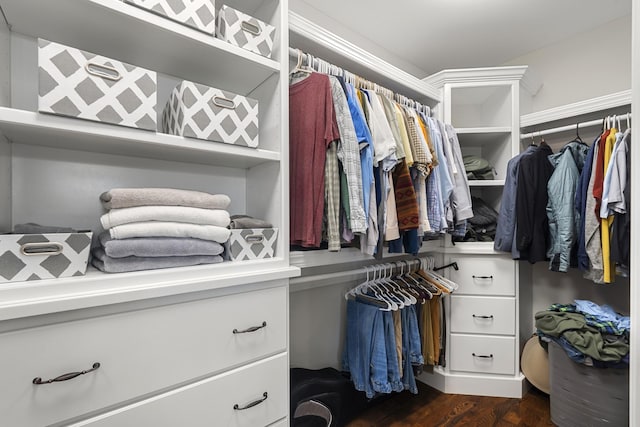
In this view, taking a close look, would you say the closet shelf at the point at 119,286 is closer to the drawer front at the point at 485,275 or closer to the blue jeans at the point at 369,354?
the blue jeans at the point at 369,354

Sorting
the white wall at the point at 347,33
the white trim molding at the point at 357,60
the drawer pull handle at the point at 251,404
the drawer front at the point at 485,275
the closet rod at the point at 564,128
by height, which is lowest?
the drawer pull handle at the point at 251,404

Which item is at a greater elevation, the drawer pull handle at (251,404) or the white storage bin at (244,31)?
the white storage bin at (244,31)

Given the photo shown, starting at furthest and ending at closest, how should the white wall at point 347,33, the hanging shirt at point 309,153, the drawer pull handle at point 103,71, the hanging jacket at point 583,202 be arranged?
the white wall at point 347,33, the hanging jacket at point 583,202, the hanging shirt at point 309,153, the drawer pull handle at point 103,71

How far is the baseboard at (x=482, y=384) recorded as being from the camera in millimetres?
1875

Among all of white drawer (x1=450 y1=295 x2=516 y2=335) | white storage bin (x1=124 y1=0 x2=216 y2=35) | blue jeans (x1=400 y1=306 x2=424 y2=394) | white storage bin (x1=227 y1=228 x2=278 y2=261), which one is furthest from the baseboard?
white storage bin (x1=124 y1=0 x2=216 y2=35)

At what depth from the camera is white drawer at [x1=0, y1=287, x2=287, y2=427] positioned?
624 millimetres

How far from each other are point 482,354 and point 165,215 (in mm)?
2009

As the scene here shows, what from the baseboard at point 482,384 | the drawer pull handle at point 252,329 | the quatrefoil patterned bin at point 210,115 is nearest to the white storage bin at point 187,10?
the quatrefoil patterned bin at point 210,115

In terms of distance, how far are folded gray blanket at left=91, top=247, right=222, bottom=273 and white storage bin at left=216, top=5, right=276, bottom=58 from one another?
709 millimetres

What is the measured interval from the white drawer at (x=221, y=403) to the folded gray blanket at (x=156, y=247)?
0.37 meters

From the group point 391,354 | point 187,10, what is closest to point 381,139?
point 187,10

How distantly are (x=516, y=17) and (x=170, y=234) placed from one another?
7.73 feet

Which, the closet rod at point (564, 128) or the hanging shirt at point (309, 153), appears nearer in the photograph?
the hanging shirt at point (309, 153)

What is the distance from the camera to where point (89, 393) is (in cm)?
69
